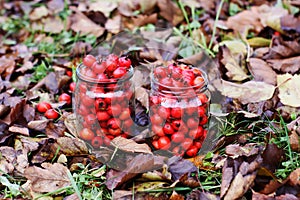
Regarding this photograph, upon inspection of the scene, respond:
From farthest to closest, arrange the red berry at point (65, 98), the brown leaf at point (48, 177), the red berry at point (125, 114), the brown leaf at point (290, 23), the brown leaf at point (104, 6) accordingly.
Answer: the brown leaf at point (104, 6), the brown leaf at point (290, 23), the red berry at point (65, 98), the red berry at point (125, 114), the brown leaf at point (48, 177)

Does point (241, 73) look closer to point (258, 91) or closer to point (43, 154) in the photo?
point (258, 91)

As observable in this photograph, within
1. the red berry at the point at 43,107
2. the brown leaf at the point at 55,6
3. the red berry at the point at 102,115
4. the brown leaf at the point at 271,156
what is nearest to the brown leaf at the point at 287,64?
the brown leaf at the point at 271,156

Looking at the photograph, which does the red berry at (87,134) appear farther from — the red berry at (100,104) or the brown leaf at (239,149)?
the brown leaf at (239,149)

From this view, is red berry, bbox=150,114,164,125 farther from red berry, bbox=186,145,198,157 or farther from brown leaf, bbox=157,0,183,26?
brown leaf, bbox=157,0,183,26

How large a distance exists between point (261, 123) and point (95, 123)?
594 millimetres

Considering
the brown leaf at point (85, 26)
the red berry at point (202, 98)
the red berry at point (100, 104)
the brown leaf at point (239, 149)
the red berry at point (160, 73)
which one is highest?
the red berry at point (160, 73)

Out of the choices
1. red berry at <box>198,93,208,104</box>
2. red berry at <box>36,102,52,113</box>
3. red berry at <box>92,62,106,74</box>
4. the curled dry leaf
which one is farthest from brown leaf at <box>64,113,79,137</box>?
the curled dry leaf

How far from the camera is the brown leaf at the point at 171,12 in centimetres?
258

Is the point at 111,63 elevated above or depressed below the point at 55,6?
above

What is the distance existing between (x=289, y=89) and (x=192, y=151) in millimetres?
517

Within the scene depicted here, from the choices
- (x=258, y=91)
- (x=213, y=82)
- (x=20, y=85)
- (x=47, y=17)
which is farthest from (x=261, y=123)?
(x=47, y=17)

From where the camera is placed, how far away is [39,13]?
274 cm

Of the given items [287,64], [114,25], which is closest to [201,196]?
[287,64]

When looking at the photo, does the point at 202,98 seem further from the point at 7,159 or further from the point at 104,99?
the point at 7,159
